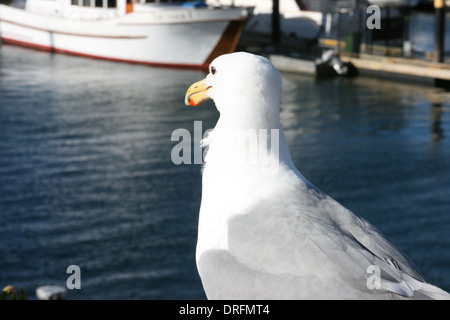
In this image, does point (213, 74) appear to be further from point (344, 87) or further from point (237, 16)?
point (237, 16)

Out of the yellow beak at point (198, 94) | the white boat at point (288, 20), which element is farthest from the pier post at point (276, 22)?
the yellow beak at point (198, 94)

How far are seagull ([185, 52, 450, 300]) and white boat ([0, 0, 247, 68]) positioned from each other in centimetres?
2848

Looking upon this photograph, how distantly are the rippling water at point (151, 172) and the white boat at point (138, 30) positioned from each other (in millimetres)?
3807

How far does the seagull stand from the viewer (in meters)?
3.14

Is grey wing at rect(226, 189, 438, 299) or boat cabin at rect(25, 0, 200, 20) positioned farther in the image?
boat cabin at rect(25, 0, 200, 20)

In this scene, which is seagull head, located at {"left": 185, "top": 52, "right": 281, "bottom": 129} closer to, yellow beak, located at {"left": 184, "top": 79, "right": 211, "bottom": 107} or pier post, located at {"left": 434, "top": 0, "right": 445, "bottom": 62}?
yellow beak, located at {"left": 184, "top": 79, "right": 211, "bottom": 107}

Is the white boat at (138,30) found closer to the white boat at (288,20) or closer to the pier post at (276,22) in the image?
the pier post at (276,22)

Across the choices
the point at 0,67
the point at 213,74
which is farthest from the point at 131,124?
the point at 213,74

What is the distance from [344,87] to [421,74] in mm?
2817

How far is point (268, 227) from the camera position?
11.1ft

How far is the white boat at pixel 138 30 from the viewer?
3194 centimetres
